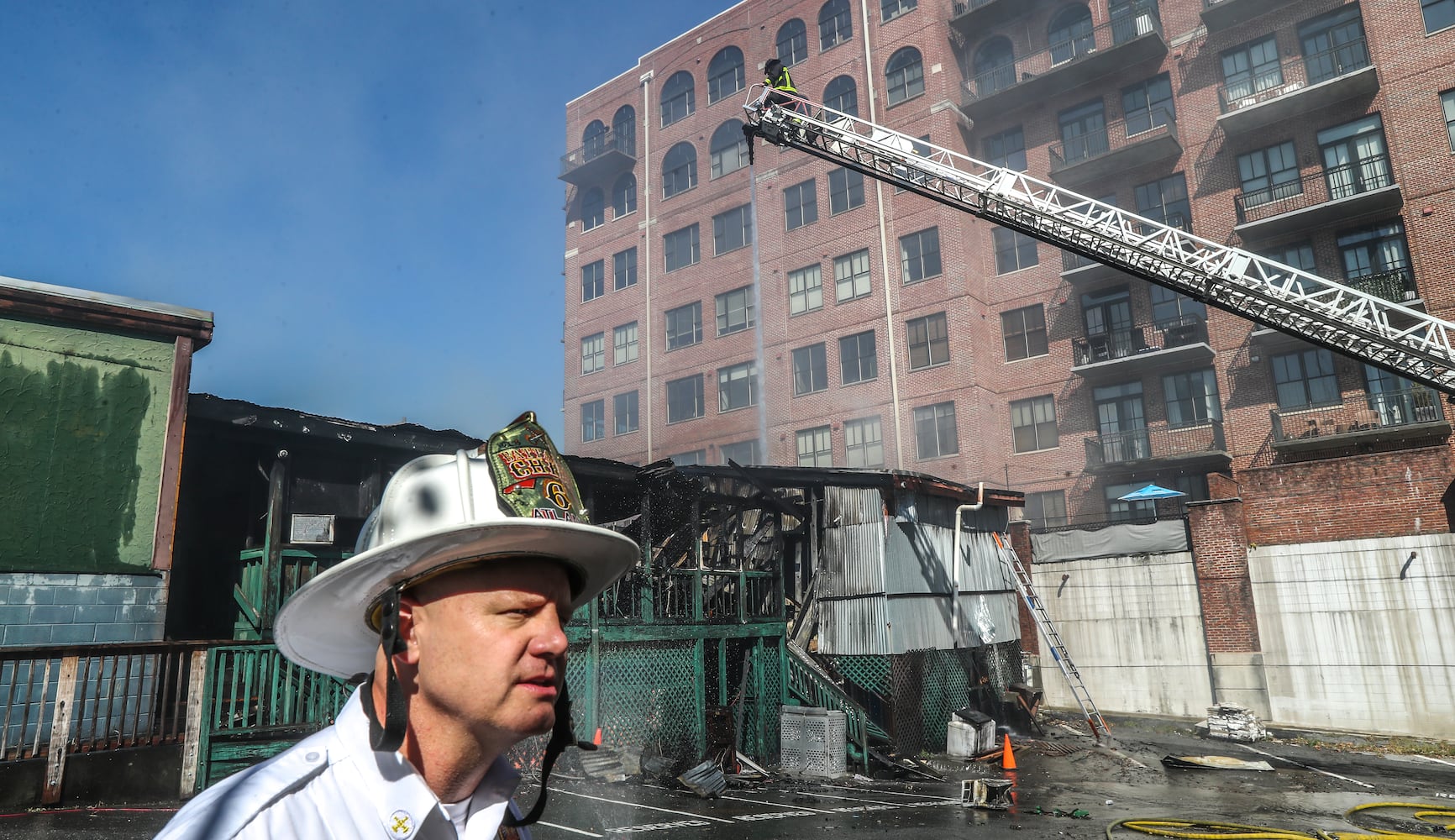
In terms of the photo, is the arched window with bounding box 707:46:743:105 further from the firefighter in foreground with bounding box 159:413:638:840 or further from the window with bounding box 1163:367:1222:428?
the firefighter in foreground with bounding box 159:413:638:840

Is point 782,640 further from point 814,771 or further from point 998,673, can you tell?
point 998,673

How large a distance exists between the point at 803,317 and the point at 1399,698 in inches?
1005

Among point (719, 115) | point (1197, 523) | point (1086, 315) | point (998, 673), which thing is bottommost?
point (998, 673)

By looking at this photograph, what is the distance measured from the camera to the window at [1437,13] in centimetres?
2658

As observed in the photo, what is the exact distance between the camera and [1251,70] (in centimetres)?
3055

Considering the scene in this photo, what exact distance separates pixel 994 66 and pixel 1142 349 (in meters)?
14.5

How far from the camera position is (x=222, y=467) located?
13.5m

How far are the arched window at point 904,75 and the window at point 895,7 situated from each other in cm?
178

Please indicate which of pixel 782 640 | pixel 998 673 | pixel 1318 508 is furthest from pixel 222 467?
pixel 1318 508

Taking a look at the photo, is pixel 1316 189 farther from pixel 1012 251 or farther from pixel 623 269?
pixel 623 269

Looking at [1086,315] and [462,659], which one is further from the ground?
[1086,315]

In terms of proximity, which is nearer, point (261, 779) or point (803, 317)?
point (261, 779)

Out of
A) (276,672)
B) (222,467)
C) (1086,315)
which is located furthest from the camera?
(1086,315)

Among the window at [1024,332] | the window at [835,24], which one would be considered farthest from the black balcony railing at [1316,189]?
the window at [835,24]
